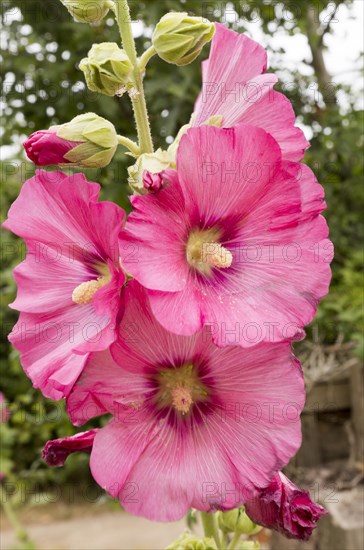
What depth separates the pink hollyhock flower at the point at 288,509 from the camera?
69cm

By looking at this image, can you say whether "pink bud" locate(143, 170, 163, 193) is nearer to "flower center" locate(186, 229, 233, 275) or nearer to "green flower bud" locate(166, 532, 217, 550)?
"flower center" locate(186, 229, 233, 275)

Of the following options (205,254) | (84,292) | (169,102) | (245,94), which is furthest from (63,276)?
(169,102)

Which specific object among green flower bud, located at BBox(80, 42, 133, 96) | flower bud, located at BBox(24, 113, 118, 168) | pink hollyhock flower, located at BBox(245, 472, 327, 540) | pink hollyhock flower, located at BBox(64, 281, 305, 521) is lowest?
pink hollyhock flower, located at BBox(245, 472, 327, 540)

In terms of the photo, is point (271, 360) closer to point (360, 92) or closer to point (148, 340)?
point (148, 340)

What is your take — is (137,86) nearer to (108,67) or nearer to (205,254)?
(108,67)

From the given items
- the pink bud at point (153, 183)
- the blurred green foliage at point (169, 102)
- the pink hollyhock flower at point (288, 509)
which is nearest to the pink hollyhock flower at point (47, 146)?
the pink bud at point (153, 183)

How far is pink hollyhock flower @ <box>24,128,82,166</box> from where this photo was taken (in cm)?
70

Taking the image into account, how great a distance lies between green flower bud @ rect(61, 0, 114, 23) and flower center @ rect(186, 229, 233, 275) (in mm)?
334

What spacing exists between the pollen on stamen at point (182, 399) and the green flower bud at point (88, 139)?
0.28m

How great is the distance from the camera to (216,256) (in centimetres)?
68

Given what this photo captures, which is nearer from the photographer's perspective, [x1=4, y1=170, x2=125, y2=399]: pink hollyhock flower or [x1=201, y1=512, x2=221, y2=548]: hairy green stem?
[x1=4, y1=170, x2=125, y2=399]: pink hollyhock flower

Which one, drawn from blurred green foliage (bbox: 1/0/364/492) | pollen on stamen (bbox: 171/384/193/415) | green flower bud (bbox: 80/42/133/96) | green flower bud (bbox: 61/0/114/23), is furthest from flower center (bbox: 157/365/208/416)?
blurred green foliage (bbox: 1/0/364/492)

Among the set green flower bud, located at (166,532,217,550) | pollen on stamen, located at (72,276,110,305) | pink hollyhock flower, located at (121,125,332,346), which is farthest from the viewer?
green flower bud, located at (166,532,217,550)

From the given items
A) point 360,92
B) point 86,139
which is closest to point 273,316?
point 86,139
